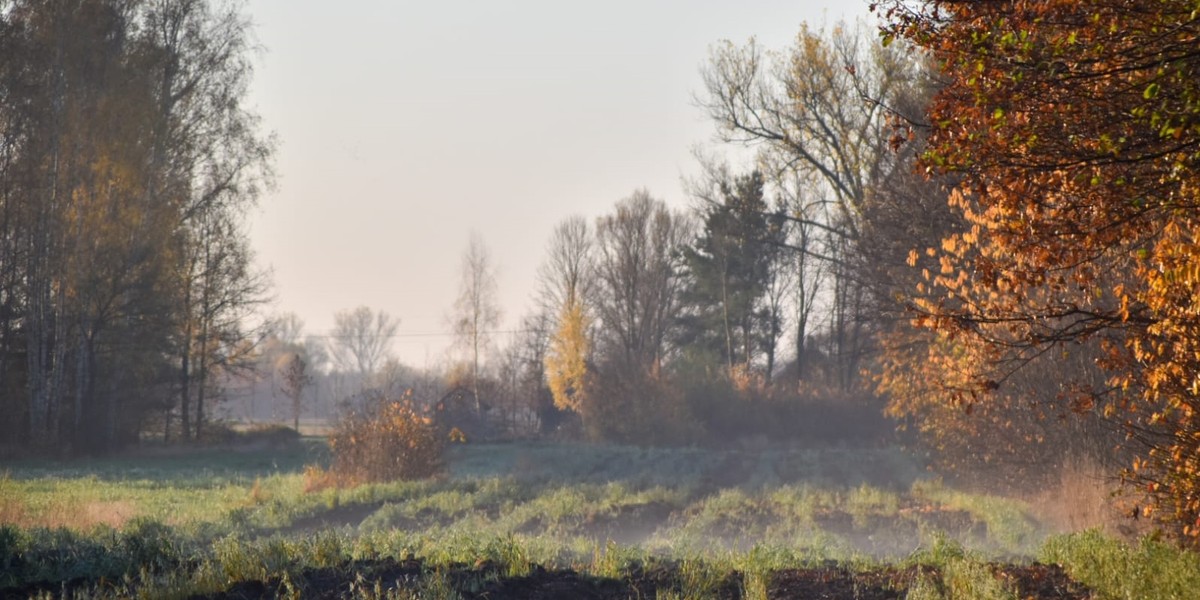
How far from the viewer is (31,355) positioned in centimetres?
2933

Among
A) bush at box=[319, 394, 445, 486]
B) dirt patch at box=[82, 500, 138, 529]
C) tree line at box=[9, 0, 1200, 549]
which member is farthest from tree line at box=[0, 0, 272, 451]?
dirt patch at box=[82, 500, 138, 529]

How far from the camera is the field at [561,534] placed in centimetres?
807

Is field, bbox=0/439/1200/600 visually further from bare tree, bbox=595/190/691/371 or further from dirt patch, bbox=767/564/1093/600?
bare tree, bbox=595/190/691/371

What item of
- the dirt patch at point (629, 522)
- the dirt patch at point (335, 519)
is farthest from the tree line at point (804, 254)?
the dirt patch at point (335, 519)

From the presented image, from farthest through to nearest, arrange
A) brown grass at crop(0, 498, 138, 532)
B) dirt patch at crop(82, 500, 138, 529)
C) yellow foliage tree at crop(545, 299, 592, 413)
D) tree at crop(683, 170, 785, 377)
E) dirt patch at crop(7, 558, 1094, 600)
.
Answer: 1. tree at crop(683, 170, 785, 377)
2. yellow foliage tree at crop(545, 299, 592, 413)
3. dirt patch at crop(82, 500, 138, 529)
4. brown grass at crop(0, 498, 138, 532)
5. dirt patch at crop(7, 558, 1094, 600)

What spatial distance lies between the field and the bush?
0.98 metres

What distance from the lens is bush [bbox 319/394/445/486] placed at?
22812 mm

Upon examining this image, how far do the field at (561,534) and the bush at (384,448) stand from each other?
0.98m

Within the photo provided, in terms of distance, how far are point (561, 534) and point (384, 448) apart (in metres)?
8.26

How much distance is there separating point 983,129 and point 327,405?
309 feet

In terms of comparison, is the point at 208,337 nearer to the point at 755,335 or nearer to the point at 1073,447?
the point at 755,335

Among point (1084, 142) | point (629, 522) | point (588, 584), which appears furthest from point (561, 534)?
point (1084, 142)

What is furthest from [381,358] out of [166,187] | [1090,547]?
[1090,547]

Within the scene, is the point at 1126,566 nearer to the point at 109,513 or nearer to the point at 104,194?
the point at 109,513
